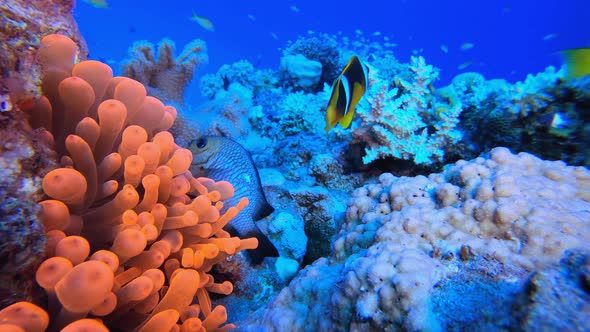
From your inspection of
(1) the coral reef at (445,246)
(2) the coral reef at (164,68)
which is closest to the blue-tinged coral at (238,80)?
(2) the coral reef at (164,68)

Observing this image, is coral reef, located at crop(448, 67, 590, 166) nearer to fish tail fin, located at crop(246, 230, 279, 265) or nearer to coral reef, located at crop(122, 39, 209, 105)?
fish tail fin, located at crop(246, 230, 279, 265)

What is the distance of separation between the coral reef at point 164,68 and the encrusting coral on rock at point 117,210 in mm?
2471

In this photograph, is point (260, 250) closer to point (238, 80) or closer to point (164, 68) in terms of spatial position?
point (164, 68)

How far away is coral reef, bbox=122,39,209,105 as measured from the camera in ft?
12.2

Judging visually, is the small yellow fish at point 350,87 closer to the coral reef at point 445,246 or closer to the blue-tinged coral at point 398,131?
the blue-tinged coral at point 398,131

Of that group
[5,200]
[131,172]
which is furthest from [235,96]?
[5,200]

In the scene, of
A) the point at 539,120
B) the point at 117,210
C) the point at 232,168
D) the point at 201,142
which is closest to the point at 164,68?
the point at 201,142

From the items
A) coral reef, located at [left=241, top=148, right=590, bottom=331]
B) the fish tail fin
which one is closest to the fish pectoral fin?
the fish tail fin

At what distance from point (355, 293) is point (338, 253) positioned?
728 mm

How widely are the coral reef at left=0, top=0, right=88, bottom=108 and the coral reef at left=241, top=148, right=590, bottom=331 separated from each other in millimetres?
1369

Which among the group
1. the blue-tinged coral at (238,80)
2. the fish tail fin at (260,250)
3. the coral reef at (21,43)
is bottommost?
the fish tail fin at (260,250)

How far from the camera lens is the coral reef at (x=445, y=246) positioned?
114 centimetres

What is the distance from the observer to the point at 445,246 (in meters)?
1.40

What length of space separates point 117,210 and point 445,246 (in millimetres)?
1361
